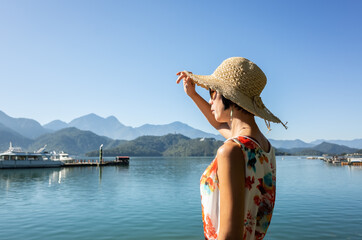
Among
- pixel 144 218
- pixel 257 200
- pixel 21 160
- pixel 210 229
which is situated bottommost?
pixel 144 218

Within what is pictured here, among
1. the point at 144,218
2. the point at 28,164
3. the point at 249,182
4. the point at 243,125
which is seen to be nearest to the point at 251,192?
the point at 249,182

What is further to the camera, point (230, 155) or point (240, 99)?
point (240, 99)

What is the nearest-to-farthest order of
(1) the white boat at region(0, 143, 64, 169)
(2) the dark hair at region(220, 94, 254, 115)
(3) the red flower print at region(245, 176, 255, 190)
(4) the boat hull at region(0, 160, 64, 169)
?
(3) the red flower print at region(245, 176, 255, 190) < (2) the dark hair at region(220, 94, 254, 115) < (4) the boat hull at region(0, 160, 64, 169) < (1) the white boat at region(0, 143, 64, 169)

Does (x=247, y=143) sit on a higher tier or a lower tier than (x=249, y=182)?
higher

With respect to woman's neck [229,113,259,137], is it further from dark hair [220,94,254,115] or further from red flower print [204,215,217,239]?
red flower print [204,215,217,239]

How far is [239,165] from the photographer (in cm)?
141

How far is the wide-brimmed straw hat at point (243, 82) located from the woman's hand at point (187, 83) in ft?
1.29

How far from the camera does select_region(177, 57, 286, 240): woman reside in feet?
4.58

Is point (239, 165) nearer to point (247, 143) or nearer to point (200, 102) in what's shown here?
point (247, 143)

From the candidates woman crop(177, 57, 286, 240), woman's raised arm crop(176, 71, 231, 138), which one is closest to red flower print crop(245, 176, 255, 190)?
woman crop(177, 57, 286, 240)

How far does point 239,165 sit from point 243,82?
57 cm

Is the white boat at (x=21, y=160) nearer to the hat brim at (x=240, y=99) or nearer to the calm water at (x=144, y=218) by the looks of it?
the calm water at (x=144, y=218)

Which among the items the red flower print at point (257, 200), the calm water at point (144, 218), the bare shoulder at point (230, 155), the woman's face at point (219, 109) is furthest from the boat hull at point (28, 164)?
the bare shoulder at point (230, 155)

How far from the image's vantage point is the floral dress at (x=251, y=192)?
1.51 meters
